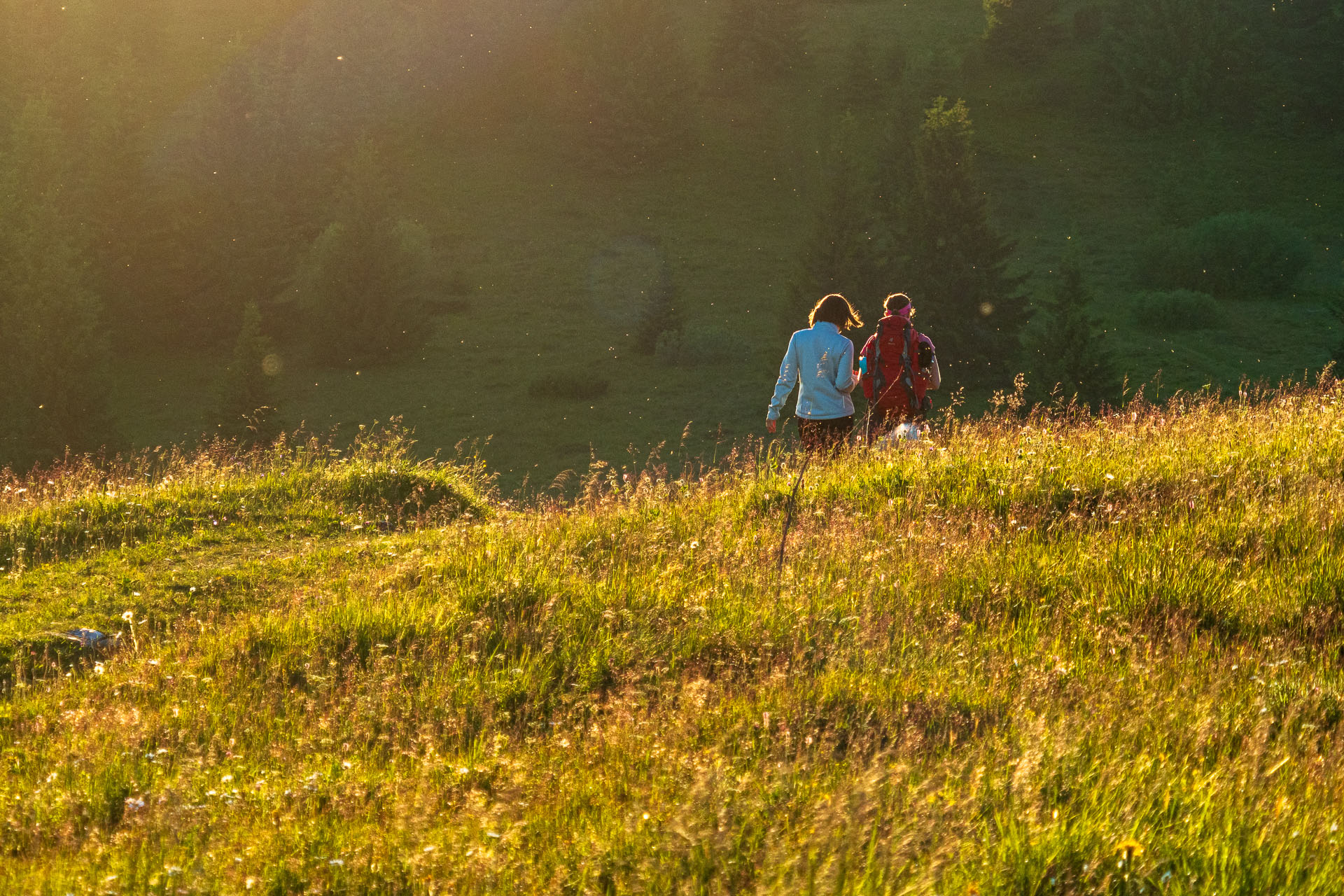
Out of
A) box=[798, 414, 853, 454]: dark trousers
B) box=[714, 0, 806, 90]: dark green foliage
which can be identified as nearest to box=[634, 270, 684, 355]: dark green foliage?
box=[714, 0, 806, 90]: dark green foliage

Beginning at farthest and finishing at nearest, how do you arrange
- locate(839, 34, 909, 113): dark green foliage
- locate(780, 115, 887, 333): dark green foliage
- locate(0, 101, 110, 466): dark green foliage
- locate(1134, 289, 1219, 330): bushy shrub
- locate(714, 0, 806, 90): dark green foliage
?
locate(714, 0, 806, 90): dark green foliage → locate(839, 34, 909, 113): dark green foliage → locate(1134, 289, 1219, 330): bushy shrub → locate(780, 115, 887, 333): dark green foliage → locate(0, 101, 110, 466): dark green foliage

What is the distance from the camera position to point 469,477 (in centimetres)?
1201

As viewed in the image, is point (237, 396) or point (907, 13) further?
point (907, 13)

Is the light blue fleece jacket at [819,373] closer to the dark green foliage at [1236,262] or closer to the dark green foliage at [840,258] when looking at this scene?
the dark green foliage at [840,258]

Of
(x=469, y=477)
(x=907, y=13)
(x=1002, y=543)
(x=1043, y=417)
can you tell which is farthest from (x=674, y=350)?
(x=907, y=13)

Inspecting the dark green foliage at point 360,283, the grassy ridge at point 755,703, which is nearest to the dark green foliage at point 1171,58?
the dark green foliage at point 360,283

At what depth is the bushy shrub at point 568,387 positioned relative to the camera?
1270 inches

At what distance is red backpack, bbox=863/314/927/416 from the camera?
30.6 ft

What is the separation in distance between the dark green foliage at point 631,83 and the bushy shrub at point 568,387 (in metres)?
19.5

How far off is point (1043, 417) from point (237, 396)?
75.8 feet

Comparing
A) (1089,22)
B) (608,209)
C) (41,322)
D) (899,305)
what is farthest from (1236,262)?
(41,322)

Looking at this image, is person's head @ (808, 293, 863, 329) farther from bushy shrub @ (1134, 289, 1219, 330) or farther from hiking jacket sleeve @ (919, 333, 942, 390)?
bushy shrub @ (1134, 289, 1219, 330)

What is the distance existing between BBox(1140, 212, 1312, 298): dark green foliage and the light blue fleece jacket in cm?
3520

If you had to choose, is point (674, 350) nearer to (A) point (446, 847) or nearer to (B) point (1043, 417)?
(B) point (1043, 417)
